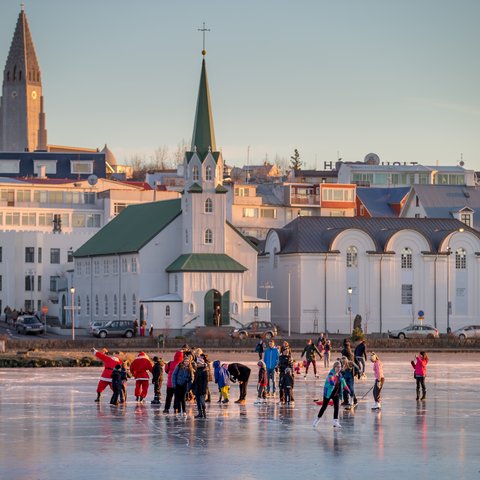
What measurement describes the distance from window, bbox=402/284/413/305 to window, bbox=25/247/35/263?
3535 centimetres

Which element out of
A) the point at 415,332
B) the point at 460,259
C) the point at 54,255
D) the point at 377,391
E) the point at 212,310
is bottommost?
the point at 377,391

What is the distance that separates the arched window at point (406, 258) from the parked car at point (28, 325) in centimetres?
2737

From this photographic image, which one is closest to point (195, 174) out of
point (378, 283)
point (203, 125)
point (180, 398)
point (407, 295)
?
point (203, 125)

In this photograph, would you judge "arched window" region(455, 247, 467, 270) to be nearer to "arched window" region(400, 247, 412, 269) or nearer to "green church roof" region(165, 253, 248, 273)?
"arched window" region(400, 247, 412, 269)

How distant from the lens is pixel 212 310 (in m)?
105

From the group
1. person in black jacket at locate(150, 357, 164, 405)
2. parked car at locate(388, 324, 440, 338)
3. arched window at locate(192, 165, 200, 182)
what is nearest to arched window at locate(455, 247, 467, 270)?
parked car at locate(388, 324, 440, 338)

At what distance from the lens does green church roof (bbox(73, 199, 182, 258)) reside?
11112cm

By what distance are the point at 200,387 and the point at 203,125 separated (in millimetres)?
69190

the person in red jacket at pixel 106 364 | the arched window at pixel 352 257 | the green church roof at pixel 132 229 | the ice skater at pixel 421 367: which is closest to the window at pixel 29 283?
the green church roof at pixel 132 229

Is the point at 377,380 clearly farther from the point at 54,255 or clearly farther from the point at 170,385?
the point at 54,255

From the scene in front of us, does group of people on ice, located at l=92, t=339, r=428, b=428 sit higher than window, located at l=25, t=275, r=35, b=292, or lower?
lower

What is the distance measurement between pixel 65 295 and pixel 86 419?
8395 centimetres

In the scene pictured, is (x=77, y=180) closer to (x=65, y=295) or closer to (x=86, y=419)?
(x=65, y=295)

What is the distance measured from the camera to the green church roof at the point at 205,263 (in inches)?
4163
